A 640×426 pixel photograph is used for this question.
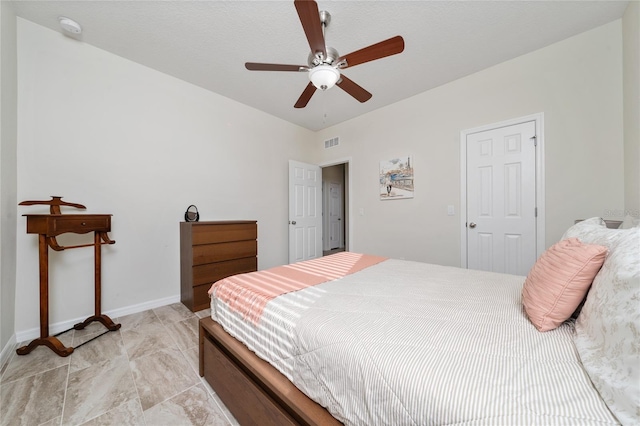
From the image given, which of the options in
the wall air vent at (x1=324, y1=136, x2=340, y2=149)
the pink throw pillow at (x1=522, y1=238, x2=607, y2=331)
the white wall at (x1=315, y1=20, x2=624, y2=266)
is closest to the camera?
the pink throw pillow at (x1=522, y1=238, x2=607, y2=331)

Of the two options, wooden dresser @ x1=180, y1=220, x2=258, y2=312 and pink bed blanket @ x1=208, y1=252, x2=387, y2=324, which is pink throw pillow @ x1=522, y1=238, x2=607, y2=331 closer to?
pink bed blanket @ x1=208, y1=252, x2=387, y2=324

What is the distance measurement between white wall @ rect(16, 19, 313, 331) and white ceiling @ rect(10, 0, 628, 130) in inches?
10.2

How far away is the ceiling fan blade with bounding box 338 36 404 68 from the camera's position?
1451mm

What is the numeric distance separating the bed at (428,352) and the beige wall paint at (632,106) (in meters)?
1.04

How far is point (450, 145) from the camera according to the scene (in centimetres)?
286

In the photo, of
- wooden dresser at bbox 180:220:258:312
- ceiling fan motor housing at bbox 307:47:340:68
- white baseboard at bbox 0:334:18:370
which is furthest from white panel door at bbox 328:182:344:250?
white baseboard at bbox 0:334:18:370

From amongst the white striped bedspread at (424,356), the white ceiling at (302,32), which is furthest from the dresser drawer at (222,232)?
the white ceiling at (302,32)

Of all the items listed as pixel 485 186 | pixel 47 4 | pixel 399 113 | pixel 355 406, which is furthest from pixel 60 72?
pixel 485 186

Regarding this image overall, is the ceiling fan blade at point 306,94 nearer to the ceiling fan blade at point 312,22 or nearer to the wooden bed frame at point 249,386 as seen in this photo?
the ceiling fan blade at point 312,22

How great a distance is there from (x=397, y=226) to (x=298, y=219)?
1.65 meters

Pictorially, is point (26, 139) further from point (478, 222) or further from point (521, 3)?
point (478, 222)

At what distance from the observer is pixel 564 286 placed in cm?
84

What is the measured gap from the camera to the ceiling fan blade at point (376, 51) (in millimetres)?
1451

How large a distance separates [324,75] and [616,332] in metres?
1.76
